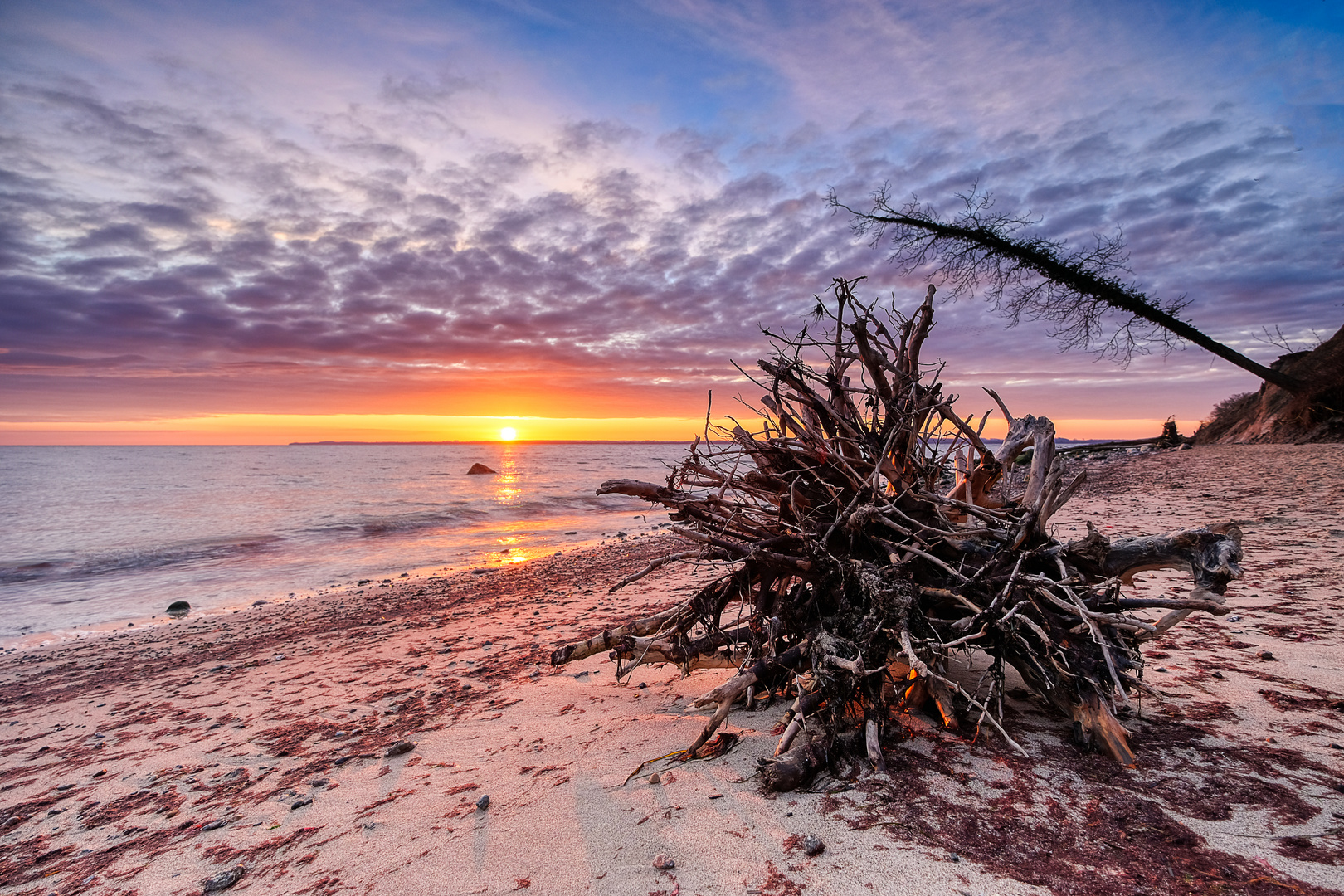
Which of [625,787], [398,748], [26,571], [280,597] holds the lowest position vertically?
[26,571]

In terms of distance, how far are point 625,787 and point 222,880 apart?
78.4 inches

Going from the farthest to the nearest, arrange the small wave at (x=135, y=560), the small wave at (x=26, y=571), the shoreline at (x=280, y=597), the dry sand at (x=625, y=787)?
the small wave at (x=135, y=560) → the small wave at (x=26, y=571) → the shoreline at (x=280, y=597) → the dry sand at (x=625, y=787)

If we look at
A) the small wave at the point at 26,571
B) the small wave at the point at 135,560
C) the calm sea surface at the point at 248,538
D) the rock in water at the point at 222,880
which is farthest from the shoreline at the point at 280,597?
the rock in water at the point at 222,880

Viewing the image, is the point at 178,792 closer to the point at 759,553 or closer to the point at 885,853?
the point at 759,553

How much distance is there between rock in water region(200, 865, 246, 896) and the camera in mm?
2789

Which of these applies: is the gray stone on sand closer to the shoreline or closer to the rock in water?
the rock in water

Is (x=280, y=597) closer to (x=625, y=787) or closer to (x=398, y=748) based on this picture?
(x=398, y=748)

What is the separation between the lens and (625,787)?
9.99ft

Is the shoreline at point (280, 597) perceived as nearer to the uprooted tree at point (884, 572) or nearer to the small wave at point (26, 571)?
the small wave at point (26, 571)

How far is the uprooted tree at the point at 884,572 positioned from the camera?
2887 mm

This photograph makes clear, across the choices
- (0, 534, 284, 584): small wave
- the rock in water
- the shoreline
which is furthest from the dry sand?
(0, 534, 284, 584): small wave

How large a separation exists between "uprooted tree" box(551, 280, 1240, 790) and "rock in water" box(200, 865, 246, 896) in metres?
2.02

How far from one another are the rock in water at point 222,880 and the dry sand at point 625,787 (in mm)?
32

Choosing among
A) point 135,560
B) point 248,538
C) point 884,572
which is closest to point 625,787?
point 884,572
